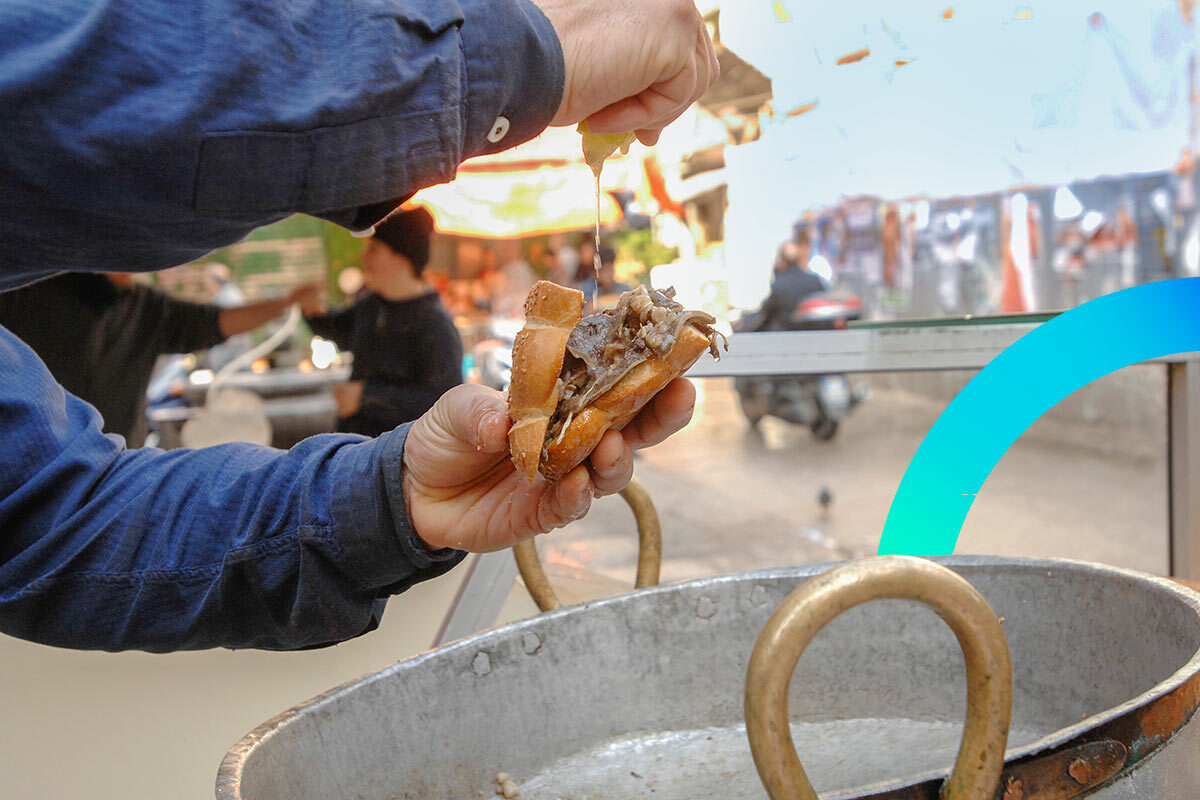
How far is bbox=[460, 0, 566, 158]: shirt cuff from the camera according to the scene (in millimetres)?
824

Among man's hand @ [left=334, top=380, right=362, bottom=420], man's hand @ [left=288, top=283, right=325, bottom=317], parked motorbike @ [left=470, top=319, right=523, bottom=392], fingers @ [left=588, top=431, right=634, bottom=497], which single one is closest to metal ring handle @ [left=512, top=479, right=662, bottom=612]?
fingers @ [left=588, top=431, right=634, bottom=497]

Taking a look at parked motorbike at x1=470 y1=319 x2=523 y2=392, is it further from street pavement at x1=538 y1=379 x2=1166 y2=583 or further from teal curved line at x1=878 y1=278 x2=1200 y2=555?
teal curved line at x1=878 y1=278 x2=1200 y2=555

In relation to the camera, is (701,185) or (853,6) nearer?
(853,6)

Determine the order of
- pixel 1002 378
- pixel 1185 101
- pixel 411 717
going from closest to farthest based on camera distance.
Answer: pixel 411 717
pixel 1002 378
pixel 1185 101

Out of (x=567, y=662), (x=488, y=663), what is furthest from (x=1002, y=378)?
(x=488, y=663)

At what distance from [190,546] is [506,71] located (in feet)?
2.42

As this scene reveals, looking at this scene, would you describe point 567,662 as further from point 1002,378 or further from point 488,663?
point 1002,378

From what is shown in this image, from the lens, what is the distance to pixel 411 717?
1274 millimetres

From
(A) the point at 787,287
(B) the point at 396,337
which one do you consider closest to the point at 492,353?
(A) the point at 787,287

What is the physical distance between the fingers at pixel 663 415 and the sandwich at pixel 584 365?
0.02m

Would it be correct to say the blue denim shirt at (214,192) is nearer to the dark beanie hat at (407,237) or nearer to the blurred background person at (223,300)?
the dark beanie hat at (407,237)

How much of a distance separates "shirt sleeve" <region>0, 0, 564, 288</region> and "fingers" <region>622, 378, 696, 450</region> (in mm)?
379

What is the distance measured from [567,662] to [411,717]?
249mm

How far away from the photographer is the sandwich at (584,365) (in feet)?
3.42
